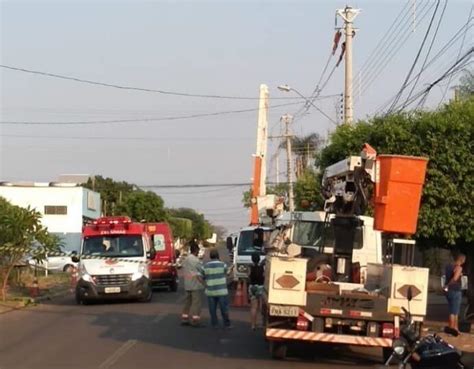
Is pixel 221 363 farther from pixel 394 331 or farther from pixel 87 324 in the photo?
pixel 87 324

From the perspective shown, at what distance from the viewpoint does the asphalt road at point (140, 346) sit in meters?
12.8

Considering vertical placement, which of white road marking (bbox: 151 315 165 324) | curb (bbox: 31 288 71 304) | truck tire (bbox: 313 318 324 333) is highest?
truck tire (bbox: 313 318 324 333)

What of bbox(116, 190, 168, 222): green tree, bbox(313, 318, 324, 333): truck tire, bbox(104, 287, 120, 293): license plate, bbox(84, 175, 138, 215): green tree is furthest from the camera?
bbox(84, 175, 138, 215): green tree

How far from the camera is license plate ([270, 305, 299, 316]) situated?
12.0 m

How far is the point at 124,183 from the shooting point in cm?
11019

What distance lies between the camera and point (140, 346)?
48.4ft

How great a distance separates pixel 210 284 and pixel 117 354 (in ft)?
14.2

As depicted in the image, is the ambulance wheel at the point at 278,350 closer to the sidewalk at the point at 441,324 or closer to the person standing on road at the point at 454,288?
the sidewalk at the point at 441,324

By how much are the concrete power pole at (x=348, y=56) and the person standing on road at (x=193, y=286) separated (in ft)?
37.0

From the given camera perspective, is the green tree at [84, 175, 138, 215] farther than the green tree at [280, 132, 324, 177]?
Yes

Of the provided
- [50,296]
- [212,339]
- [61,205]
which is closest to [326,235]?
[212,339]

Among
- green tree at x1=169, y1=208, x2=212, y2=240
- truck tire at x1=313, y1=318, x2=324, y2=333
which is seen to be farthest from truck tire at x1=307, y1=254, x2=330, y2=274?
green tree at x1=169, y1=208, x2=212, y2=240

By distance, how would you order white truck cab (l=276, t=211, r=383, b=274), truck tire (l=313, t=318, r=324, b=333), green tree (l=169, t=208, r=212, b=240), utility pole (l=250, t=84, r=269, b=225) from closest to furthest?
truck tire (l=313, t=318, r=324, b=333), white truck cab (l=276, t=211, r=383, b=274), utility pole (l=250, t=84, r=269, b=225), green tree (l=169, t=208, r=212, b=240)

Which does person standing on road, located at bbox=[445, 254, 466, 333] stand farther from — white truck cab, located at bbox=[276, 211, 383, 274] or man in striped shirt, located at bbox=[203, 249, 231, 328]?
man in striped shirt, located at bbox=[203, 249, 231, 328]
